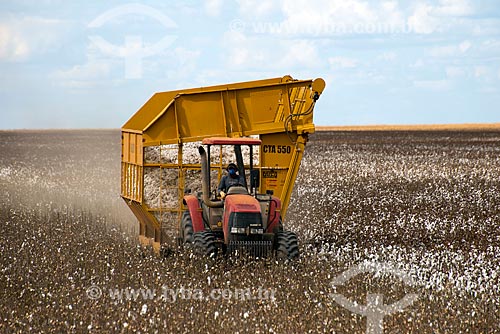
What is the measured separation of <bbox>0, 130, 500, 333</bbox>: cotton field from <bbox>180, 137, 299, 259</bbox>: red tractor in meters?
0.26

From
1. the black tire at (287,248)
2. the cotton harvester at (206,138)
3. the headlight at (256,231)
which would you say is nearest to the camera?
the headlight at (256,231)

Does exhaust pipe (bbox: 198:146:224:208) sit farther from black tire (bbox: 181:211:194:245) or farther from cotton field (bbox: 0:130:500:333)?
cotton field (bbox: 0:130:500:333)

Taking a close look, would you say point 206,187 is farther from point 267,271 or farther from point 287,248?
point 267,271

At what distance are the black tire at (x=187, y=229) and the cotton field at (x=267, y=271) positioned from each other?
0.82 ft

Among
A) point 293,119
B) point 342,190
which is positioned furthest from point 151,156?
point 342,190

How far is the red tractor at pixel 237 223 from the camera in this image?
11.8 m

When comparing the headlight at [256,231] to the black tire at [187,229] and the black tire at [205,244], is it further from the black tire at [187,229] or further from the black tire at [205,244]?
the black tire at [187,229]

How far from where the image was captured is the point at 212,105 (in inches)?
584

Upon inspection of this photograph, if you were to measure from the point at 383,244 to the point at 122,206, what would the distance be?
7747 millimetres

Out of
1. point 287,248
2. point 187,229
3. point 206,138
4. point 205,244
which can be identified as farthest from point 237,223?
point 206,138

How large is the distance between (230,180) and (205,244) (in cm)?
127

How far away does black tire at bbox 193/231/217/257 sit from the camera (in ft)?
38.8

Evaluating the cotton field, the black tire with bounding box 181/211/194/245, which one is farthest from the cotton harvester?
the black tire with bounding box 181/211/194/245

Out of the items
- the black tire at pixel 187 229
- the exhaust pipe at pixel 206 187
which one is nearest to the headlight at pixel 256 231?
the exhaust pipe at pixel 206 187
